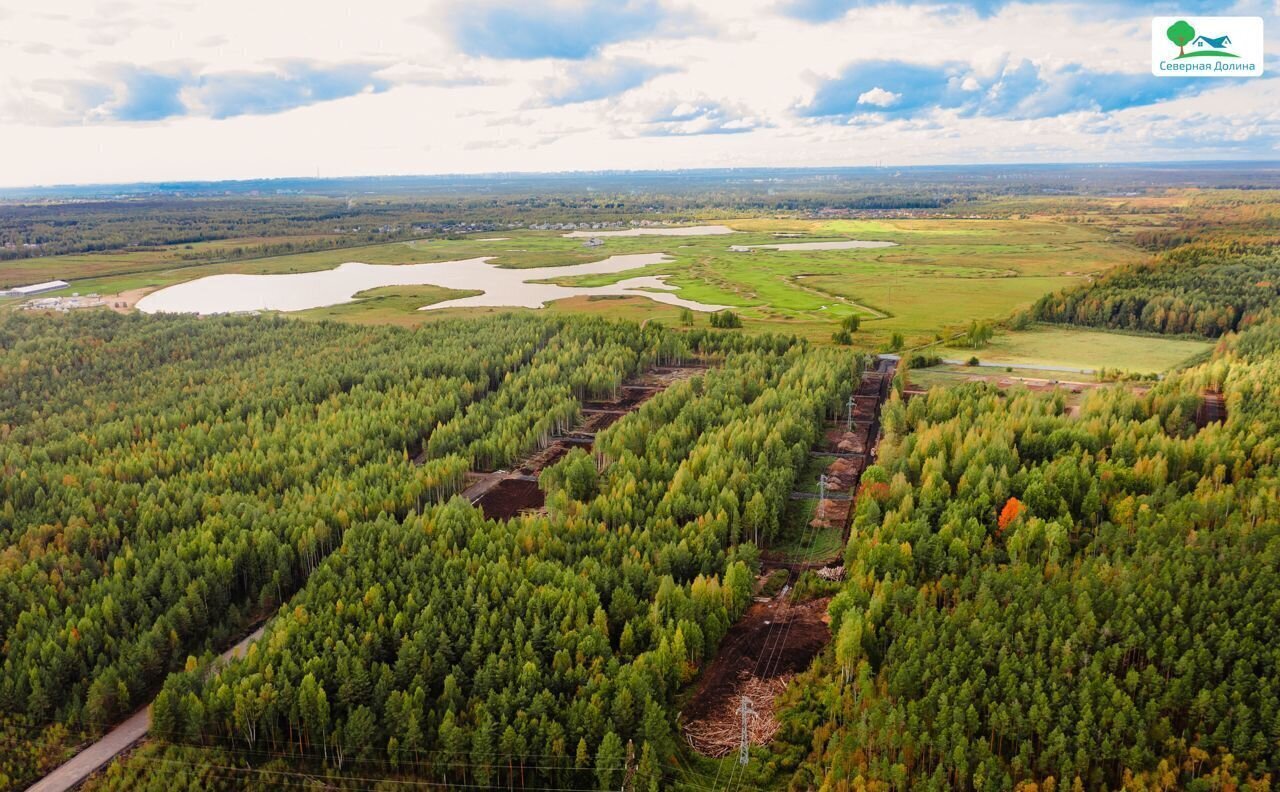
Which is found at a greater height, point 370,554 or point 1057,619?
point 370,554

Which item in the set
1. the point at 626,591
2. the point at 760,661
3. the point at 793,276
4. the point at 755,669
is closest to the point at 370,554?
the point at 626,591

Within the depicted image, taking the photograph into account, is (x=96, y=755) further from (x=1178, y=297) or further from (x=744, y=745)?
(x=1178, y=297)

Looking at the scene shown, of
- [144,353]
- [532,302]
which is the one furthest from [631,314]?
[144,353]

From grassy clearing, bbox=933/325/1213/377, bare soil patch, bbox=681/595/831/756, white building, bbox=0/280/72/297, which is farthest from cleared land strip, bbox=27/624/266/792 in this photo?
white building, bbox=0/280/72/297

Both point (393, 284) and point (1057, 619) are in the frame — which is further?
point (393, 284)

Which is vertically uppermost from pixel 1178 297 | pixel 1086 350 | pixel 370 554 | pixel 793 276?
pixel 793 276

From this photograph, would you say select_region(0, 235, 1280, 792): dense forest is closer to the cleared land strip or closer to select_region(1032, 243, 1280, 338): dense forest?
the cleared land strip
